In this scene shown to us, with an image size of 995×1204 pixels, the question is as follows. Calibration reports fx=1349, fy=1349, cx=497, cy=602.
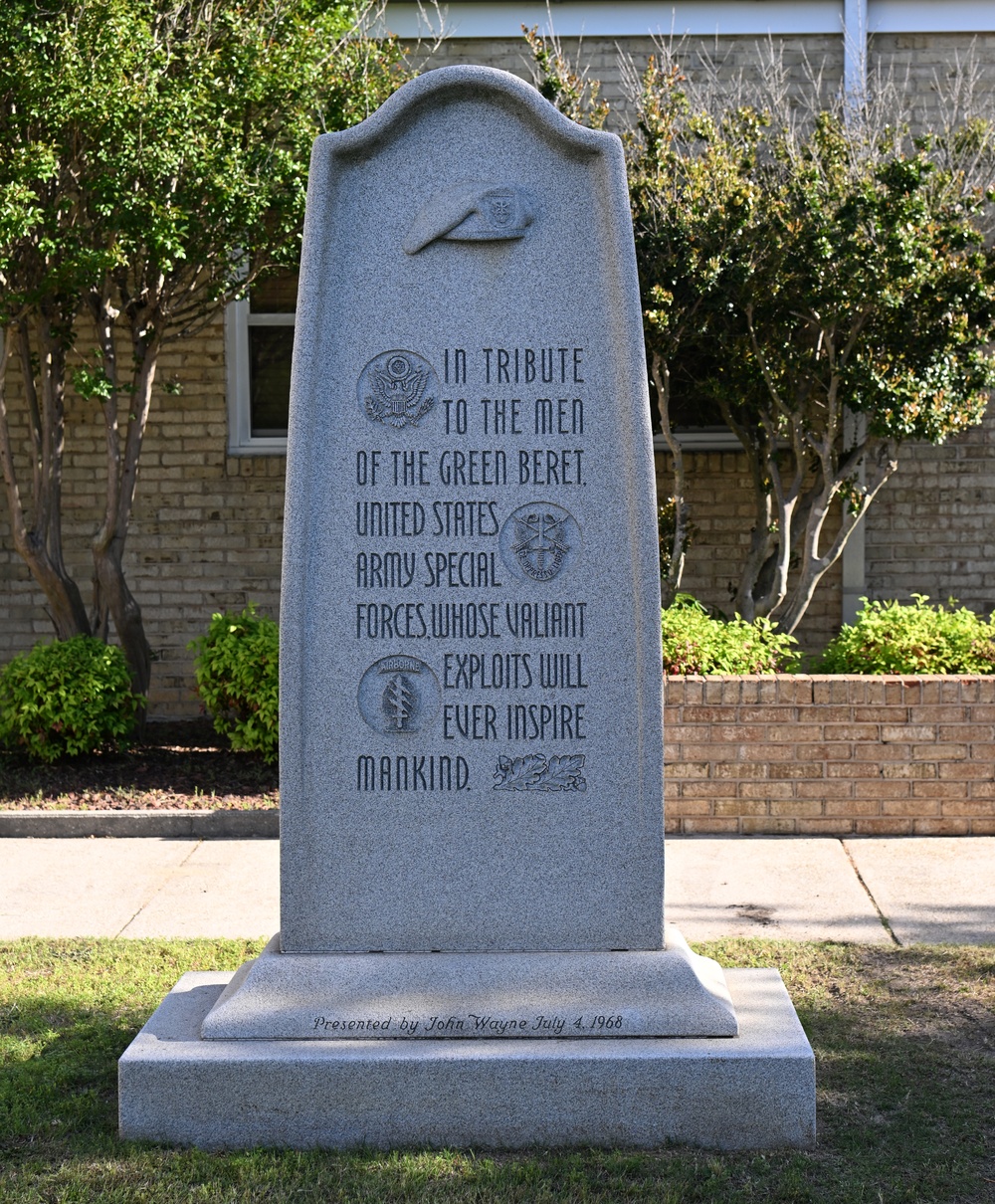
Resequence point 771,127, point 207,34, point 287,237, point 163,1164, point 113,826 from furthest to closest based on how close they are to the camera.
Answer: point 771,127, point 287,237, point 207,34, point 113,826, point 163,1164

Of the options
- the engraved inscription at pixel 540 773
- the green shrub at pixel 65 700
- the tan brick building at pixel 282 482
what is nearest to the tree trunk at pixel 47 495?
the green shrub at pixel 65 700

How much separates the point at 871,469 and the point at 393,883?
6619mm

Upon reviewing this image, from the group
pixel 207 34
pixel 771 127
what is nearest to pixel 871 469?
pixel 771 127

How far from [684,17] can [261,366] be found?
3.92 metres

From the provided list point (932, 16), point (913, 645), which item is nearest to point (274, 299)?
point (932, 16)

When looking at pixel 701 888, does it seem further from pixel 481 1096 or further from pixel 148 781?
pixel 148 781

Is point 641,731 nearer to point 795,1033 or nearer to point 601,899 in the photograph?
point 601,899

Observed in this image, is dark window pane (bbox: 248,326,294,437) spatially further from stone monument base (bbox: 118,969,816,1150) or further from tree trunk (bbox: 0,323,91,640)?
stone monument base (bbox: 118,969,816,1150)

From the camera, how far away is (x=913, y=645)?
739 cm

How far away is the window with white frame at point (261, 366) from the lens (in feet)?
32.3

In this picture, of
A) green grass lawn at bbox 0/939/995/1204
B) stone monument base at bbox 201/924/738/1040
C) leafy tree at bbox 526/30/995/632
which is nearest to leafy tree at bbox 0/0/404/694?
leafy tree at bbox 526/30/995/632

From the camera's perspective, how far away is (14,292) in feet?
25.1

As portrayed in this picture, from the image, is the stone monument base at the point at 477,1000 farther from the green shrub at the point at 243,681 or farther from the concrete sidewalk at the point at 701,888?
the green shrub at the point at 243,681

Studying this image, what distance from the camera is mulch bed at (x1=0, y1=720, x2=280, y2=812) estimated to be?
7.45m
